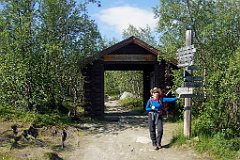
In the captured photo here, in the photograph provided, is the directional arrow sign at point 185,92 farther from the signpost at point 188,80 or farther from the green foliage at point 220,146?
the green foliage at point 220,146

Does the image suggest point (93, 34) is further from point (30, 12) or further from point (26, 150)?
point (26, 150)

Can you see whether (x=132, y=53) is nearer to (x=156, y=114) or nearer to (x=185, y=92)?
(x=185, y=92)

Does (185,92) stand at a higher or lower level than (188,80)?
lower

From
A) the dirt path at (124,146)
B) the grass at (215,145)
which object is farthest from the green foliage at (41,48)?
the grass at (215,145)

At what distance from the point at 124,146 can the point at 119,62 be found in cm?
658

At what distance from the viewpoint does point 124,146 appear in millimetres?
10234

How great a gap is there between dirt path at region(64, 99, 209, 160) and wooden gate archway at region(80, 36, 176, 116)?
7.82 feet

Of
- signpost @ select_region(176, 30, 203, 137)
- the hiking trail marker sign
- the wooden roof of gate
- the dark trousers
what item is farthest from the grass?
the wooden roof of gate

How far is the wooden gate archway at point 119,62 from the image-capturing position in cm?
1569

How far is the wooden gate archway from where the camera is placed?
15688mm

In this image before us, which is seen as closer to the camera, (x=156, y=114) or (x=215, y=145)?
(x=215, y=145)

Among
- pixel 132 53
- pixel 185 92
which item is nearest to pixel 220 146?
pixel 185 92

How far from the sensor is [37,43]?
43.0 feet

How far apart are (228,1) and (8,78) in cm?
887
